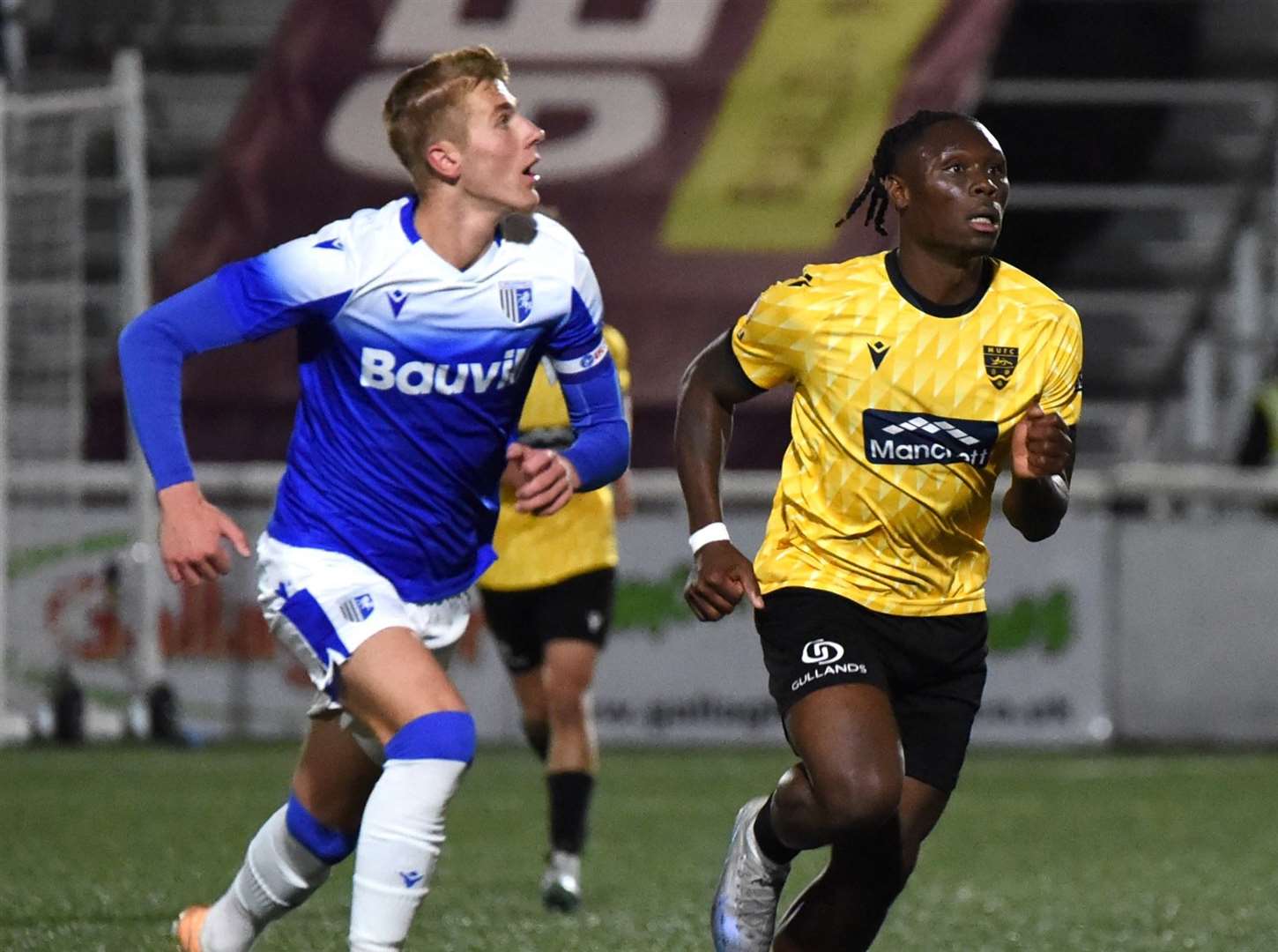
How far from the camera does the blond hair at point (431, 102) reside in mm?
5207

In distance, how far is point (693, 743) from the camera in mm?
14914

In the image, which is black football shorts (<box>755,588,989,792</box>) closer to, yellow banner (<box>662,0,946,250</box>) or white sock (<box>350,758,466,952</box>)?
white sock (<box>350,758,466,952</box>)

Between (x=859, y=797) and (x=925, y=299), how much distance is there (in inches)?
44.2

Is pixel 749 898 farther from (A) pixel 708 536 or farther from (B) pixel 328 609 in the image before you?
(B) pixel 328 609

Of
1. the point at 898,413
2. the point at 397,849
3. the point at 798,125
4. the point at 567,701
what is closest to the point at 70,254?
the point at 798,125

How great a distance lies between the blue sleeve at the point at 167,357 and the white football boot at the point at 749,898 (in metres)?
1.47

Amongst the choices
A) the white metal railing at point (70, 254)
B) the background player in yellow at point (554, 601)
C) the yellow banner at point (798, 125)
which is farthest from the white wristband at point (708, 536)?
the yellow banner at point (798, 125)

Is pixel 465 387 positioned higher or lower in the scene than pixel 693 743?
higher

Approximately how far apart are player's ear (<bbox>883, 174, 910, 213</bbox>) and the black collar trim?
11 cm

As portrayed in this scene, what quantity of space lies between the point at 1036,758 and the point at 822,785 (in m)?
9.50

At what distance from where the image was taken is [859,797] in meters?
4.98

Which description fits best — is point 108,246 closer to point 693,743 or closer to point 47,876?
point 693,743

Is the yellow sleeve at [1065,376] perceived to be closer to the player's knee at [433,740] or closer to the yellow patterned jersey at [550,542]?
the player's knee at [433,740]

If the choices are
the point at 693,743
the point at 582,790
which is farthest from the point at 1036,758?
the point at 582,790
